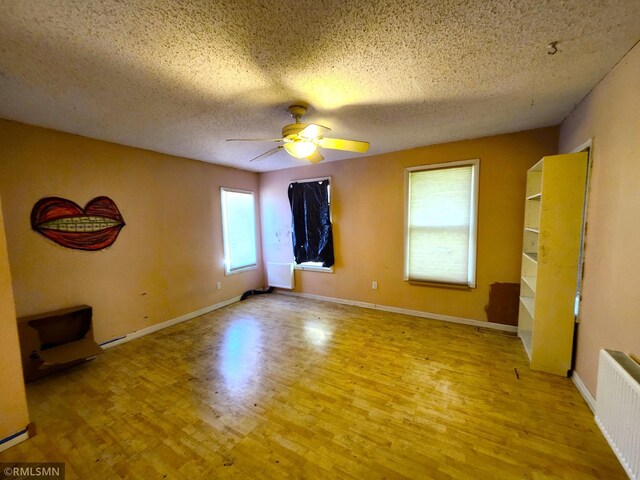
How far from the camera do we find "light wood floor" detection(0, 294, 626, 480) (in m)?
1.48

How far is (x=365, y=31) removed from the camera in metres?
1.31

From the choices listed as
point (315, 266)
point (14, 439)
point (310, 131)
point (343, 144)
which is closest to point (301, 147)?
point (310, 131)

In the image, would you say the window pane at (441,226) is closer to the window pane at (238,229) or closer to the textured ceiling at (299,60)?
the textured ceiling at (299,60)

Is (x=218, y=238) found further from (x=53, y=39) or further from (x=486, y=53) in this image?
(x=486, y=53)

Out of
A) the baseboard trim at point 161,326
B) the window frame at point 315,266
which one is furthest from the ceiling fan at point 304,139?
the baseboard trim at point 161,326

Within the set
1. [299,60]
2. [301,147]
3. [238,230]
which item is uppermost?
[299,60]

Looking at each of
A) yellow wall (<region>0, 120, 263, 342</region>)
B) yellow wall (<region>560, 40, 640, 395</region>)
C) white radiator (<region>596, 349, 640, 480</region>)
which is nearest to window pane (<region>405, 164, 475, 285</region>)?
yellow wall (<region>560, 40, 640, 395</region>)

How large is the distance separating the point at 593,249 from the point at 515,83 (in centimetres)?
137

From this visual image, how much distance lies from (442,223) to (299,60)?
2725mm

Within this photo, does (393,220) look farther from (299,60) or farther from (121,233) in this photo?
(121,233)

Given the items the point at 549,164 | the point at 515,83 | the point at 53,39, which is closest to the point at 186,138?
the point at 53,39

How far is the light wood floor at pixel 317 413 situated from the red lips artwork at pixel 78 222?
4.21ft

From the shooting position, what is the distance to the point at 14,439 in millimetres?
1675

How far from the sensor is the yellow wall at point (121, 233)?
237 cm
